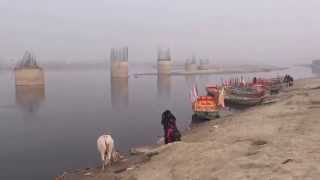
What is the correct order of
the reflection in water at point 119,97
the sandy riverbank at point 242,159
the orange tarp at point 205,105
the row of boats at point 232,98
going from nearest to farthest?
the sandy riverbank at point 242,159, the orange tarp at point 205,105, the row of boats at point 232,98, the reflection in water at point 119,97

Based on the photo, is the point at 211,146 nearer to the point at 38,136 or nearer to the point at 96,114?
the point at 38,136

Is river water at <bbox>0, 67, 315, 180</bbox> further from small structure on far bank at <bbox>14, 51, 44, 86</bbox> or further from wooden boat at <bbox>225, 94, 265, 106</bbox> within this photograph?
small structure on far bank at <bbox>14, 51, 44, 86</bbox>

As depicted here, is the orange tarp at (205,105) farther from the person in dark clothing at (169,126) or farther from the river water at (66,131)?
the person in dark clothing at (169,126)

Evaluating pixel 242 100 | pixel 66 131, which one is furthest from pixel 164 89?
pixel 66 131

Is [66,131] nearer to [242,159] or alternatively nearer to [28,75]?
[242,159]

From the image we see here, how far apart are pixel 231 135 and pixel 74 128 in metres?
27.4

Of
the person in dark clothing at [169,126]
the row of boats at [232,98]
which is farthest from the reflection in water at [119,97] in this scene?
the person in dark clothing at [169,126]

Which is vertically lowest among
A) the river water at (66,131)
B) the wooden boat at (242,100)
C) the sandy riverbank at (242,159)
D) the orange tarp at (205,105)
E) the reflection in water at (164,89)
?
A: the reflection in water at (164,89)

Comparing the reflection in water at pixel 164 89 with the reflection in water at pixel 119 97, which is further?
the reflection in water at pixel 164 89

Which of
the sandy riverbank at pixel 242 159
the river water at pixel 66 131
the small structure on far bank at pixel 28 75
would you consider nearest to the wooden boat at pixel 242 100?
the river water at pixel 66 131

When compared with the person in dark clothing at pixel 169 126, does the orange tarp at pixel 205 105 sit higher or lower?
lower

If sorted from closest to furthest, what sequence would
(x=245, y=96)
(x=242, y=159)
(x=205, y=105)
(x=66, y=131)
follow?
(x=242, y=159) < (x=66, y=131) < (x=205, y=105) < (x=245, y=96)

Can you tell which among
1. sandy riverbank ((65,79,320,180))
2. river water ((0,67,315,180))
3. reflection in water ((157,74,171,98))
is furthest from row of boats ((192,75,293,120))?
sandy riverbank ((65,79,320,180))

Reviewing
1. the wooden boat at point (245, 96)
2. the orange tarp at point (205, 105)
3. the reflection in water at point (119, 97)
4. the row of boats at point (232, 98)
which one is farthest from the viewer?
the reflection in water at point (119, 97)
